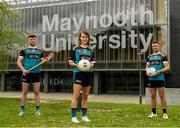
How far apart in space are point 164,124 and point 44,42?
3841 centimetres

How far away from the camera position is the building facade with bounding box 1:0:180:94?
3988cm

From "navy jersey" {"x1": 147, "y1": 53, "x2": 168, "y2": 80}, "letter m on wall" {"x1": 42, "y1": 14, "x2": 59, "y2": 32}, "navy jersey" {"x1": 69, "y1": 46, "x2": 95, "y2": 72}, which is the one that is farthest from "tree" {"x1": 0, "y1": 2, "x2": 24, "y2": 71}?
"letter m on wall" {"x1": 42, "y1": 14, "x2": 59, "y2": 32}

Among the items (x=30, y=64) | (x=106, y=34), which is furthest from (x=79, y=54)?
(x=106, y=34)

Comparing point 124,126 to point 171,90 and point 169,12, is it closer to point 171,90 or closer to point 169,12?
point 171,90

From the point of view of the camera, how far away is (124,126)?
7477mm

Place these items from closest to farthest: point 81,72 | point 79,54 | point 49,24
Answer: point 81,72
point 79,54
point 49,24

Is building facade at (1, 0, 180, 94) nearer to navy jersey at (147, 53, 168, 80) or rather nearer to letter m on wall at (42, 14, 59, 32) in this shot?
letter m on wall at (42, 14, 59, 32)

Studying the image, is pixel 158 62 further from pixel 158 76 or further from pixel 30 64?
pixel 30 64

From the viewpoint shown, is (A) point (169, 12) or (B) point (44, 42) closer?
(A) point (169, 12)

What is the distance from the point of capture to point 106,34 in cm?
4184

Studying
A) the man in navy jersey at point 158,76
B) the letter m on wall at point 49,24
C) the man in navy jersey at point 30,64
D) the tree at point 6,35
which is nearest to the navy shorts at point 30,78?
the man in navy jersey at point 30,64

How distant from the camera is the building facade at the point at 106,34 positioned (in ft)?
131

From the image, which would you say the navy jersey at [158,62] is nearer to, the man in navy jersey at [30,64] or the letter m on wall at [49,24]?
the man in navy jersey at [30,64]

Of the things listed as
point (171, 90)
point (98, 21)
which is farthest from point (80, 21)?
point (171, 90)
